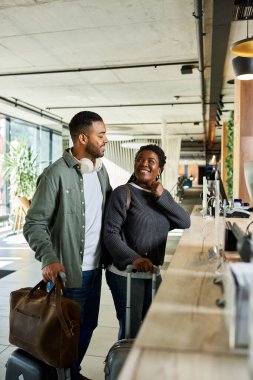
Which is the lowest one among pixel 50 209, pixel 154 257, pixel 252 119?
pixel 154 257

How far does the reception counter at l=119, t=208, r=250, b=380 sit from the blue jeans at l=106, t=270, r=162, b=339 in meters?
0.74

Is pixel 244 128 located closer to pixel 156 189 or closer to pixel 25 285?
pixel 25 285

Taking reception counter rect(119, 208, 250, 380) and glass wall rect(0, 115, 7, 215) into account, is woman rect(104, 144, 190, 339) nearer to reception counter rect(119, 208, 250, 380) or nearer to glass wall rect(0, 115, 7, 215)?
reception counter rect(119, 208, 250, 380)

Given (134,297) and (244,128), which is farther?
(244,128)

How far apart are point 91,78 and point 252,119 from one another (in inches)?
112

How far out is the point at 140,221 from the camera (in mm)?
2064

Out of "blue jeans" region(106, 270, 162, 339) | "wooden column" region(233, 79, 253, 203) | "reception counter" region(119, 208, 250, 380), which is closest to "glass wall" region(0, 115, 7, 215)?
"wooden column" region(233, 79, 253, 203)

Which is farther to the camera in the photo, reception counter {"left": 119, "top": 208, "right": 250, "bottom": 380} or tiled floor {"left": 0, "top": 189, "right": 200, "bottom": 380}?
tiled floor {"left": 0, "top": 189, "right": 200, "bottom": 380}

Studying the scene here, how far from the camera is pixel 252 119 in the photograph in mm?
6211

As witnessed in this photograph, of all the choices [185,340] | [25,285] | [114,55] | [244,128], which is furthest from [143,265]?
[244,128]

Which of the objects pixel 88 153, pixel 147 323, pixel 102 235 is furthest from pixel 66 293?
pixel 147 323

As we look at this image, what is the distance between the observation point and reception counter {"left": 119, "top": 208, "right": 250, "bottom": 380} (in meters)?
0.72

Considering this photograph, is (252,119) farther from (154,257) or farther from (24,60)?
(154,257)

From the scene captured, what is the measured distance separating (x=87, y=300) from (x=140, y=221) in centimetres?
58
